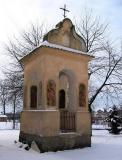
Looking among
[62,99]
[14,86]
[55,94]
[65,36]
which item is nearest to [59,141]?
[55,94]

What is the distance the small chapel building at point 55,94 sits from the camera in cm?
1262

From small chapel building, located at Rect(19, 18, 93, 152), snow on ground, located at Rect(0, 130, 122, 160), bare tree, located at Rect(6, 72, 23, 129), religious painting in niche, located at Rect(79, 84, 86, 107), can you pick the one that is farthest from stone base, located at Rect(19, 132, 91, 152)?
bare tree, located at Rect(6, 72, 23, 129)

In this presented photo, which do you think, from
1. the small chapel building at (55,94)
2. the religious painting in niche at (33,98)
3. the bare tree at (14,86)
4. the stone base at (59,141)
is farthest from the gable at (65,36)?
the bare tree at (14,86)

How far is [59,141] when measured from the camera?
1264 centimetres

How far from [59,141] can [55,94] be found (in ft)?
6.69

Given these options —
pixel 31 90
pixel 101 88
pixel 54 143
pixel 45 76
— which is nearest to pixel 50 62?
pixel 45 76

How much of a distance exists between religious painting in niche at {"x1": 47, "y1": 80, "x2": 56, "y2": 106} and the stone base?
146cm

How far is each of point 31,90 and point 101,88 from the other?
8.37 meters

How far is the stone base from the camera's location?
12258 millimetres

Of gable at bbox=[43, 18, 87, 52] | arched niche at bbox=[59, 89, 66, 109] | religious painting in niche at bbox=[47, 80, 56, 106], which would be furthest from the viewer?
arched niche at bbox=[59, 89, 66, 109]

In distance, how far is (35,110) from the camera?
1338 centimetres

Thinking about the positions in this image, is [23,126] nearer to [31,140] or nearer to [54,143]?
[31,140]

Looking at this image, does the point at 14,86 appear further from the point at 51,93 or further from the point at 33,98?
the point at 51,93

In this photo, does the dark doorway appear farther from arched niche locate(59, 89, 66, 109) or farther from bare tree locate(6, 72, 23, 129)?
bare tree locate(6, 72, 23, 129)
